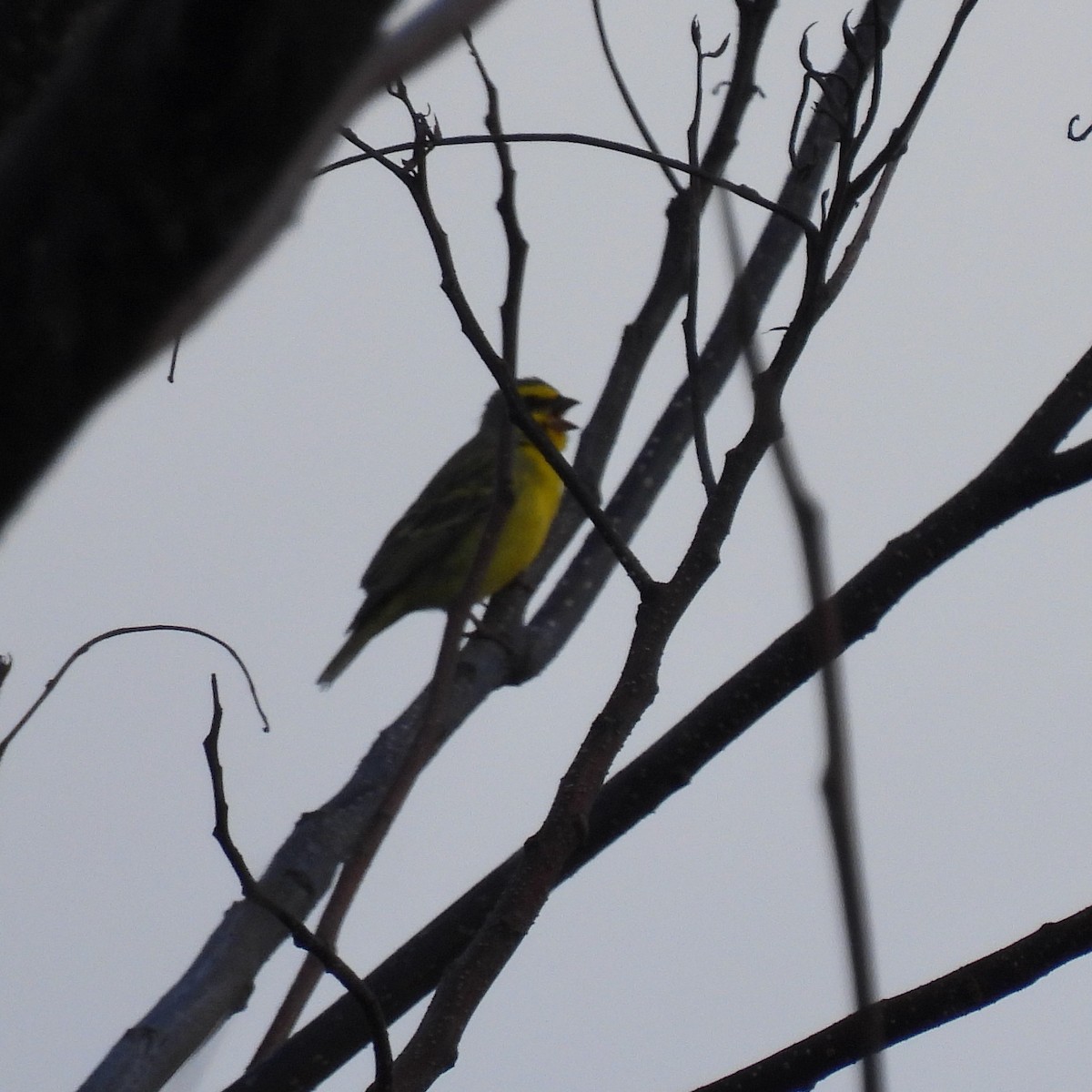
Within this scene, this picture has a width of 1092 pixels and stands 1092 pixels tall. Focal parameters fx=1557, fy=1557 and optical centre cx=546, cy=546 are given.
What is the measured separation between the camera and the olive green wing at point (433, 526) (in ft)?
26.5

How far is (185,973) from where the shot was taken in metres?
2.62

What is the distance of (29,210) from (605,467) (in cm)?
347

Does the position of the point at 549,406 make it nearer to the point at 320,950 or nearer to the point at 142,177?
the point at 320,950

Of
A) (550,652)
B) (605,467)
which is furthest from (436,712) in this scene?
(605,467)

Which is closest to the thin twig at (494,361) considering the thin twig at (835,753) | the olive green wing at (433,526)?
the thin twig at (835,753)

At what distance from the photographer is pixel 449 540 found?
816 centimetres

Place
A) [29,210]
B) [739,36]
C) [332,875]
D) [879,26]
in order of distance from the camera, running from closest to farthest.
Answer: [29,210]
[879,26]
[739,36]
[332,875]

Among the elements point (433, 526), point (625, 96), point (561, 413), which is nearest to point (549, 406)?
point (561, 413)

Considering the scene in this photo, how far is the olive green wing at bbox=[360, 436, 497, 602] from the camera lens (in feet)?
26.5

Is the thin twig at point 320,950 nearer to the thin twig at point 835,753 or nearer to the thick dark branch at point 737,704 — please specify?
the thick dark branch at point 737,704

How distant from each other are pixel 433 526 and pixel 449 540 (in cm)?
18

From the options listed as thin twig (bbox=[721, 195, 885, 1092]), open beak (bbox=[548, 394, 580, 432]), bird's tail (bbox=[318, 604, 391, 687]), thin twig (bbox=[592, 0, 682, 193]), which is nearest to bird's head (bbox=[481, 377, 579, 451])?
open beak (bbox=[548, 394, 580, 432])

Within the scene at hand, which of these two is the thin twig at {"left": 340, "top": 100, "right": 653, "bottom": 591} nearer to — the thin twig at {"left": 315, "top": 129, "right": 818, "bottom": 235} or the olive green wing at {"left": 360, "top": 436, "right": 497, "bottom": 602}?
the thin twig at {"left": 315, "top": 129, "right": 818, "bottom": 235}

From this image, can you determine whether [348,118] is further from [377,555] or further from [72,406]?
[377,555]
